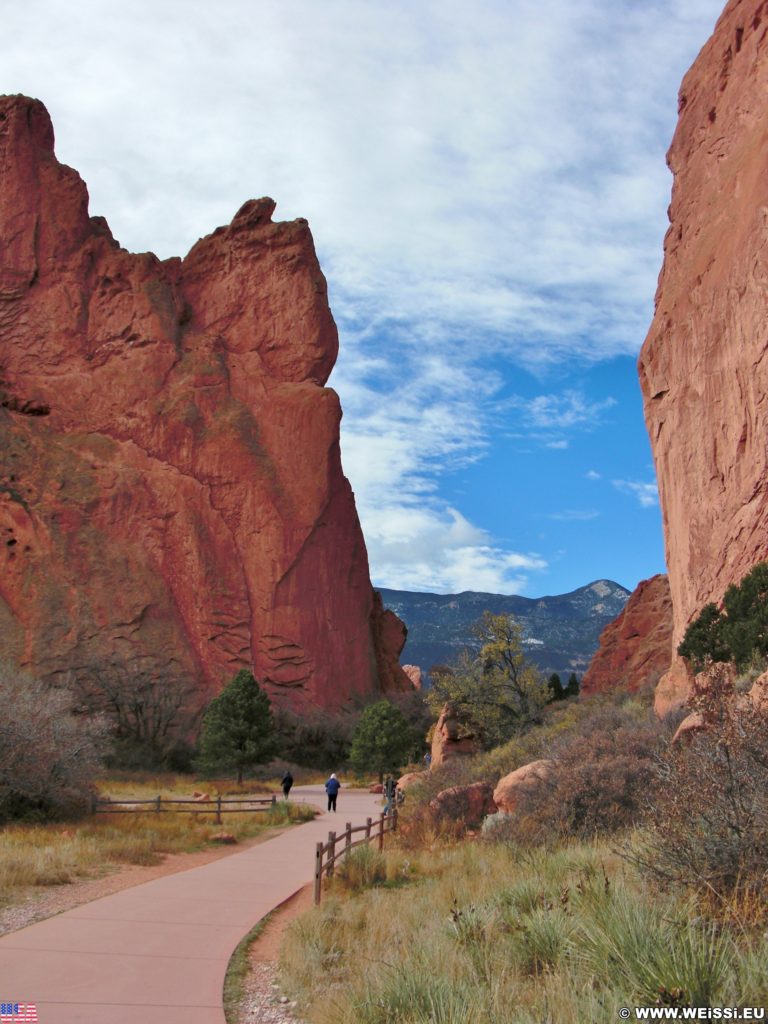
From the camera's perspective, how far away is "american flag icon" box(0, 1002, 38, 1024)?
18.7 feet

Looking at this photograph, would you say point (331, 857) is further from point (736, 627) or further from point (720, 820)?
point (736, 627)

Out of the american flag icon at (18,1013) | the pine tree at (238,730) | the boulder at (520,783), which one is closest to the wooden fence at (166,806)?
the pine tree at (238,730)

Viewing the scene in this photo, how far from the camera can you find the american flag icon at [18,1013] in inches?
225

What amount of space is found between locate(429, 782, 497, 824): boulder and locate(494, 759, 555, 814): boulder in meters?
1.86

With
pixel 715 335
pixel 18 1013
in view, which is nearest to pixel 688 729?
pixel 18 1013

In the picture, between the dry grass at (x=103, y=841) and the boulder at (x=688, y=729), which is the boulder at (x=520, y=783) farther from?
the dry grass at (x=103, y=841)

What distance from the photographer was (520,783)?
13.1m

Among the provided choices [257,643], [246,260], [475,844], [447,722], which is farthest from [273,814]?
[246,260]

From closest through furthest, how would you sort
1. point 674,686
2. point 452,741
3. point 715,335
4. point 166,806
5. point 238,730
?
point 674,686 → point 166,806 → point 715,335 → point 452,741 → point 238,730

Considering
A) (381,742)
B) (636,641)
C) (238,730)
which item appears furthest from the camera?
(636,641)

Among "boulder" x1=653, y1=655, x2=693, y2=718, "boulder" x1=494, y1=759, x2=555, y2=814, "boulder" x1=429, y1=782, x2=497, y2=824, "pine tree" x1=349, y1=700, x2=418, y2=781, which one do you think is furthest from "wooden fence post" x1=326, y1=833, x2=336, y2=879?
"pine tree" x1=349, y1=700, x2=418, y2=781

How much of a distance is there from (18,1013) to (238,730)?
30267 millimetres

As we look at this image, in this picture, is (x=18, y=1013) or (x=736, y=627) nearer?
(x=18, y=1013)

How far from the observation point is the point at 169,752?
134 feet
